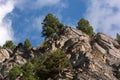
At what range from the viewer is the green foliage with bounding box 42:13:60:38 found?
14688 centimetres

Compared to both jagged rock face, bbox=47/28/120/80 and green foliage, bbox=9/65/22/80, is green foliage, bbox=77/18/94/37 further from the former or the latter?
green foliage, bbox=9/65/22/80

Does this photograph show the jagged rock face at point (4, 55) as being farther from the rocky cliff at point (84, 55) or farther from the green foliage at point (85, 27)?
the green foliage at point (85, 27)

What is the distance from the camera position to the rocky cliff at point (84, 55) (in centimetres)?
10581

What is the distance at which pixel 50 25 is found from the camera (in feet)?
487

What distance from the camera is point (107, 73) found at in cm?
10556

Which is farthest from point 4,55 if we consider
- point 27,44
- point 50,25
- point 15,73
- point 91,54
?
point 91,54

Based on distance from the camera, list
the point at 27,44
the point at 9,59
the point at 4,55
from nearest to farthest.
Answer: the point at 9,59 < the point at 4,55 < the point at 27,44

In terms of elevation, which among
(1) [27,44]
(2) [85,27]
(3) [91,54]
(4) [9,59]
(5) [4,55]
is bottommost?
(3) [91,54]

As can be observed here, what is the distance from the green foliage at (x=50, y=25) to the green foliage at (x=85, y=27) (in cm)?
881

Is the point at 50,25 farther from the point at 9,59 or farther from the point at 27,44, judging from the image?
the point at 9,59

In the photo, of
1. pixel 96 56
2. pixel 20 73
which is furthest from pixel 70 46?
pixel 20 73

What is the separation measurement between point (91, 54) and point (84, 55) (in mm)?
2319

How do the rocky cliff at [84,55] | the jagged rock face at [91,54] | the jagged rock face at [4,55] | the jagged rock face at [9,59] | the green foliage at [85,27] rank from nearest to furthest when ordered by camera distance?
1. the jagged rock face at [91,54]
2. the rocky cliff at [84,55]
3. the jagged rock face at [9,59]
4. the jagged rock face at [4,55]
5. the green foliage at [85,27]

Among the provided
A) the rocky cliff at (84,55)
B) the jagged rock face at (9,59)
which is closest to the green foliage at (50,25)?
the rocky cliff at (84,55)
